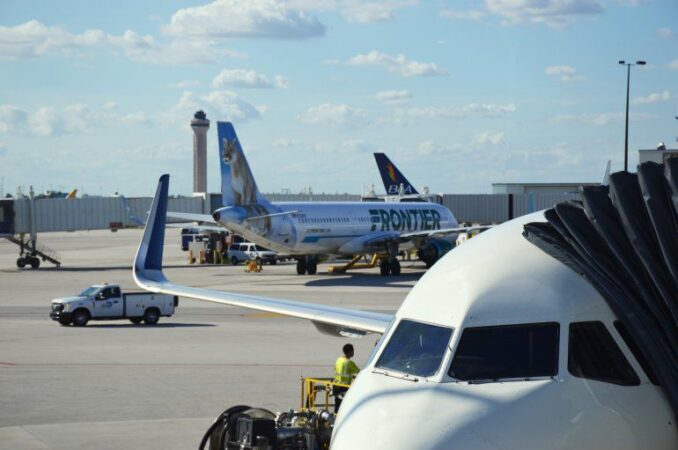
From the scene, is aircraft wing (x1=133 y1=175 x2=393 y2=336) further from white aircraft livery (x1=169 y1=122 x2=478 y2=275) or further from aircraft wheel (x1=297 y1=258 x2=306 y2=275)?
aircraft wheel (x1=297 y1=258 x2=306 y2=275)

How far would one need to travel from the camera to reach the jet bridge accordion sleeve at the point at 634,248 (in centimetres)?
1095

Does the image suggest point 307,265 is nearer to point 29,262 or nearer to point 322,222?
point 322,222

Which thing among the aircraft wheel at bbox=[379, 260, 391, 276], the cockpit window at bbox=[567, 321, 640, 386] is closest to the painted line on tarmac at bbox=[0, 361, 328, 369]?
the cockpit window at bbox=[567, 321, 640, 386]

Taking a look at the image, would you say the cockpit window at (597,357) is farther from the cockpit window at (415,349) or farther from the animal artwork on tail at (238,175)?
the animal artwork on tail at (238,175)

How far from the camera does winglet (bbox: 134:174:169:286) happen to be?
71.8 feet

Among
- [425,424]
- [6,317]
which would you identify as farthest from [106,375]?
[425,424]

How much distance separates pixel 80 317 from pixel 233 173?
2275 cm

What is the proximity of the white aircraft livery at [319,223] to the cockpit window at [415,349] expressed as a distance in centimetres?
5006

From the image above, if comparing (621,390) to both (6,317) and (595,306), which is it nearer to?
(595,306)

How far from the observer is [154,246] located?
22.1 m

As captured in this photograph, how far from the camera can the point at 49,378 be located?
28.5 metres

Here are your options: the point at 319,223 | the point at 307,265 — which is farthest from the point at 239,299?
the point at 307,265

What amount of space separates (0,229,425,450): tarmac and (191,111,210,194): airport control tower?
411ft

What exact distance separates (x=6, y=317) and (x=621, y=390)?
38.6 metres
